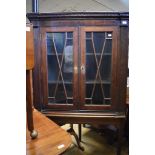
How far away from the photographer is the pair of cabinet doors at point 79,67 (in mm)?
2020

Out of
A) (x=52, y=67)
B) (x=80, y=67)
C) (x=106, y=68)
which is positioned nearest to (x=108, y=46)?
(x=106, y=68)

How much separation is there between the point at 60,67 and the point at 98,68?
387 mm

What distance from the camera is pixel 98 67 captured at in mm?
2070

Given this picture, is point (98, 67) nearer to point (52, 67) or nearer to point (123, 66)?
point (123, 66)

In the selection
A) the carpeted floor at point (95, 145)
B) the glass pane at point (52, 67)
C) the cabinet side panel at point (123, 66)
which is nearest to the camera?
the cabinet side panel at point (123, 66)

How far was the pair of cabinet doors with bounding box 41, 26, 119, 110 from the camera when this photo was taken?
202 centimetres

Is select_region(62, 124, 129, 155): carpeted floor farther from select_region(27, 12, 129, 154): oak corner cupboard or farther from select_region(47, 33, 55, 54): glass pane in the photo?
select_region(47, 33, 55, 54): glass pane

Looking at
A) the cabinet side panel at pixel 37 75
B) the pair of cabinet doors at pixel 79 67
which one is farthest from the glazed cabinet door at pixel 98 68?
the cabinet side panel at pixel 37 75

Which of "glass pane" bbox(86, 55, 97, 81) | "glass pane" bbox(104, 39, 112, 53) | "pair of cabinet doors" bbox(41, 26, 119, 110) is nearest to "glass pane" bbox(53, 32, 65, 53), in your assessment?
"pair of cabinet doors" bbox(41, 26, 119, 110)

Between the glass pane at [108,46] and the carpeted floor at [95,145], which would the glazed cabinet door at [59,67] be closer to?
the glass pane at [108,46]

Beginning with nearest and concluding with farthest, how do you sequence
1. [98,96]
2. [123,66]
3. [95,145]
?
[123,66]
[98,96]
[95,145]
